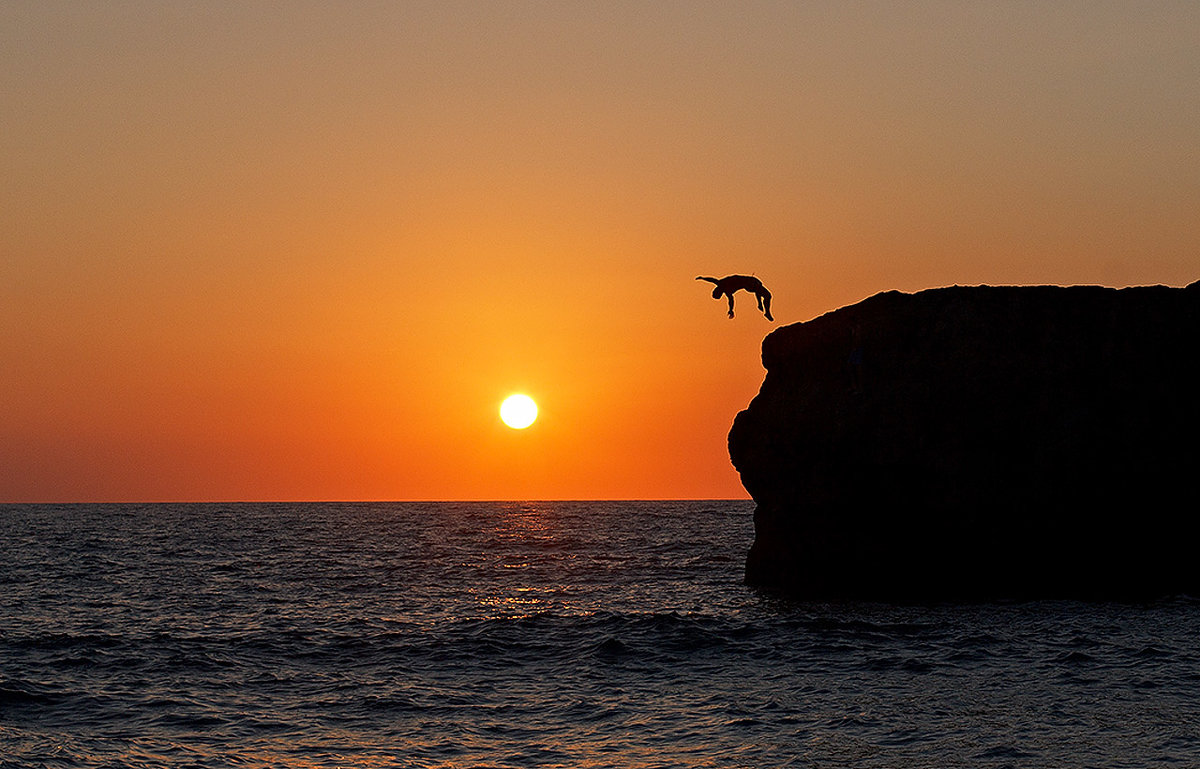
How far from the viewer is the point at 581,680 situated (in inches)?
802

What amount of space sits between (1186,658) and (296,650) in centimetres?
1655

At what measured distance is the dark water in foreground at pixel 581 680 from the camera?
15109 mm

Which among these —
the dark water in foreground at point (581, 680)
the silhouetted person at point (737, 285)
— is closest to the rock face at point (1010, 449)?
the dark water in foreground at point (581, 680)

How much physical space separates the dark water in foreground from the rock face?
79.2 inches

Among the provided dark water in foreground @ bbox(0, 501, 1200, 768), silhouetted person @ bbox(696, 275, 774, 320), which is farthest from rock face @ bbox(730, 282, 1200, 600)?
silhouetted person @ bbox(696, 275, 774, 320)

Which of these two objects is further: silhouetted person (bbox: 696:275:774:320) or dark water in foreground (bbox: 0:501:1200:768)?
silhouetted person (bbox: 696:275:774:320)

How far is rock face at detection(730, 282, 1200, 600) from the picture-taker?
28750mm

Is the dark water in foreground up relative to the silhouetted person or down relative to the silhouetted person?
down

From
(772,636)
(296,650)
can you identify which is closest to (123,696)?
(296,650)

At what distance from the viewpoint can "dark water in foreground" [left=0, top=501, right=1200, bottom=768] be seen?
15109mm

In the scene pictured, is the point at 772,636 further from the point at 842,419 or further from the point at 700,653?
the point at 842,419

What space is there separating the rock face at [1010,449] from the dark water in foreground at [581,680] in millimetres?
2011

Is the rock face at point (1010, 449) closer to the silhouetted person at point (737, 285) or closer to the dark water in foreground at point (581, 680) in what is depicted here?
the dark water in foreground at point (581, 680)

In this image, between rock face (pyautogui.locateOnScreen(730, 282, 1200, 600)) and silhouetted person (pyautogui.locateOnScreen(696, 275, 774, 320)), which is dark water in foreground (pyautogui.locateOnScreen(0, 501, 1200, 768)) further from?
silhouetted person (pyautogui.locateOnScreen(696, 275, 774, 320))
